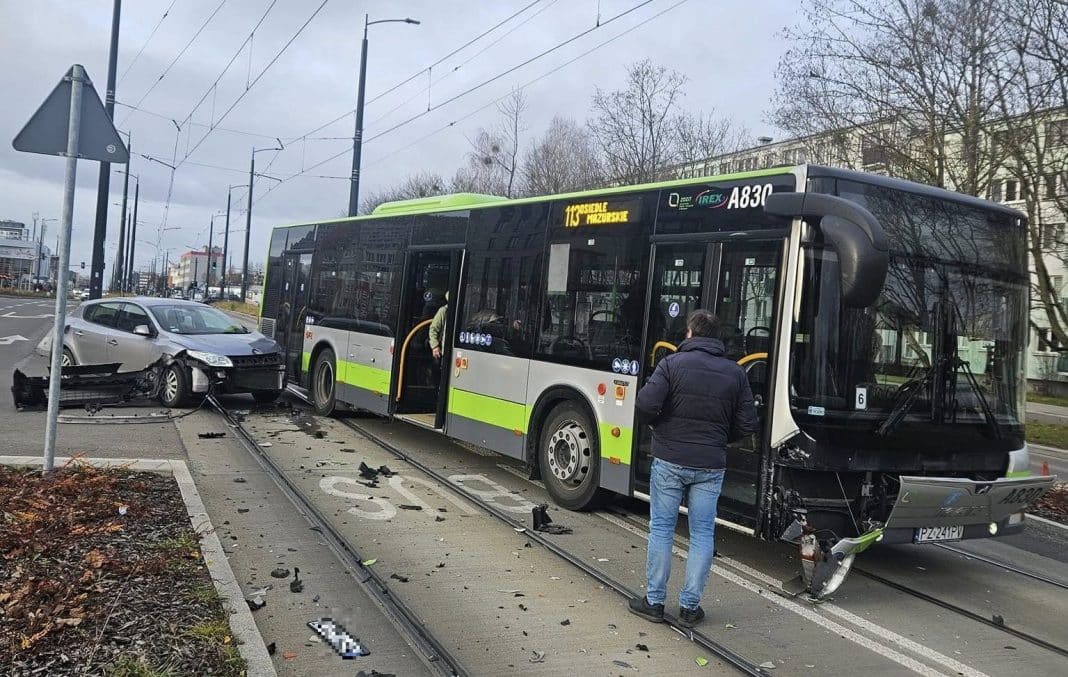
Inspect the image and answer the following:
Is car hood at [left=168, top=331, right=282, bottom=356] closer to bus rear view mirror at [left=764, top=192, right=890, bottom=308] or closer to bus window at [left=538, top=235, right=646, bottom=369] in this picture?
bus window at [left=538, top=235, right=646, bottom=369]

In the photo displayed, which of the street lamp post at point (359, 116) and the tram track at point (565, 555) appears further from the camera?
the street lamp post at point (359, 116)

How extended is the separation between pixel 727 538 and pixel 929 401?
2103mm

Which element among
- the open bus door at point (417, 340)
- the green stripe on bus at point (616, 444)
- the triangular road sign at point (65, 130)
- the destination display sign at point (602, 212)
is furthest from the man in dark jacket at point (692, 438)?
the open bus door at point (417, 340)

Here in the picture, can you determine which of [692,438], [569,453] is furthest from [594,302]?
[692,438]

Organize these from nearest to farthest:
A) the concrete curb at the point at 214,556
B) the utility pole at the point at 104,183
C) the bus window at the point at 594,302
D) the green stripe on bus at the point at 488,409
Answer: the concrete curb at the point at 214,556
the bus window at the point at 594,302
the green stripe on bus at the point at 488,409
the utility pole at the point at 104,183

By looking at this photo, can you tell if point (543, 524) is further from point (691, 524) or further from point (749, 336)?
point (749, 336)

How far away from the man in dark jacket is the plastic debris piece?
165 centimetres

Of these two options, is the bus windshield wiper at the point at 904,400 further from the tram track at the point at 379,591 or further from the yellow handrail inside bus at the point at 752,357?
the tram track at the point at 379,591

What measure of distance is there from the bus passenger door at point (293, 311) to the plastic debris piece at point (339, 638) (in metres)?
9.60

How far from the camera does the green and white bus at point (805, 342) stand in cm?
566

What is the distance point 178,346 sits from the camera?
12461mm

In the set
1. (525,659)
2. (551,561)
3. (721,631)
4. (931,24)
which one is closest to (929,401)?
(721,631)

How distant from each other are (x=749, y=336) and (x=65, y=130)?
17.4ft

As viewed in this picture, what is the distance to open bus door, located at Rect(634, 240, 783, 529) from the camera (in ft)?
19.4
